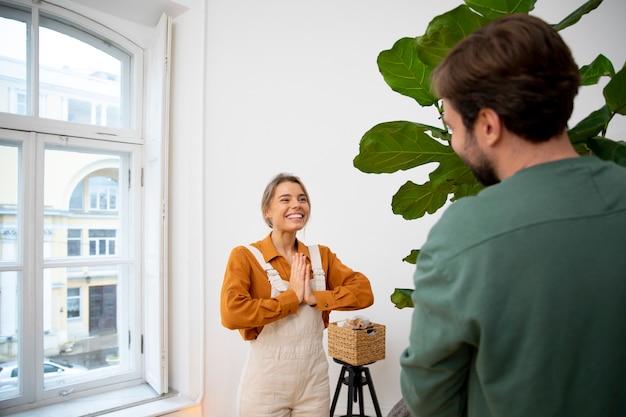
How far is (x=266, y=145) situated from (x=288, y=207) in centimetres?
129

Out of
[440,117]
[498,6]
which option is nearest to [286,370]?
[440,117]

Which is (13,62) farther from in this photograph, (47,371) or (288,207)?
(288,207)

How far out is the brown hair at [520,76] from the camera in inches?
27.5

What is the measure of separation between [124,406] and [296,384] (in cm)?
169

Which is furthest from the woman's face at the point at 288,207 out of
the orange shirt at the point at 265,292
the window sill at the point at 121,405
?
the window sill at the point at 121,405

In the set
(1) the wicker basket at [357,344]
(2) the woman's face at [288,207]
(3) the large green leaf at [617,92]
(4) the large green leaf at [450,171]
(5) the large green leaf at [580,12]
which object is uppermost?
(5) the large green leaf at [580,12]

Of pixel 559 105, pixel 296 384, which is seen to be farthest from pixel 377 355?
pixel 559 105

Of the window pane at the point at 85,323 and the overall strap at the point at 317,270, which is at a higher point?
the overall strap at the point at 317,270

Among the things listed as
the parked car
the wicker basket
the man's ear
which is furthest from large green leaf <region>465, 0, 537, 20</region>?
the parked car

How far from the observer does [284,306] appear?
6.24 ft

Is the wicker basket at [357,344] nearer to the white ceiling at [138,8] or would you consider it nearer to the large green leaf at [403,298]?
the large green leaf at [403,298]

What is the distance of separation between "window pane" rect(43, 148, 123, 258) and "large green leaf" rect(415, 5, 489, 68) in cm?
290

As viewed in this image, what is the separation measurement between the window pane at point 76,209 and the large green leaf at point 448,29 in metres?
2.90

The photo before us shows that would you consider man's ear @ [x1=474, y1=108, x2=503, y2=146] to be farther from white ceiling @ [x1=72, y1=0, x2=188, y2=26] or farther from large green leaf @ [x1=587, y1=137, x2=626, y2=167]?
white ceiling @ [x1=72, y1=0, x2=188, y2=26]
